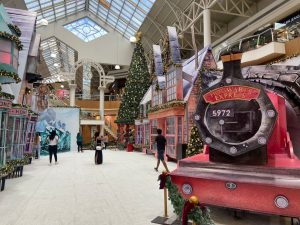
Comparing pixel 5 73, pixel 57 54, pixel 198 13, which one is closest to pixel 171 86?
pixel 5 73

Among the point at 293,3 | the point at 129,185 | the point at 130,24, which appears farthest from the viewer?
the point at 130,24

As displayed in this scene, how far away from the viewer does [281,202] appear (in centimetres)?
340

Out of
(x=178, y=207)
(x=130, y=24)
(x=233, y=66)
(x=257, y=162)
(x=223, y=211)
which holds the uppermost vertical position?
(x=130, y=24)

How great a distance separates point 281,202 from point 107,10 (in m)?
32.4

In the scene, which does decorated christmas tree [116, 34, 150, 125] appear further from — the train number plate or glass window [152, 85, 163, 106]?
the train number plate

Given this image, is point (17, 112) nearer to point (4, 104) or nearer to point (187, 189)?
point (4, 104)

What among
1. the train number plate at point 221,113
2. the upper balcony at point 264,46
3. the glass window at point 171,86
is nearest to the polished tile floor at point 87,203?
the train number plate at point 221,113

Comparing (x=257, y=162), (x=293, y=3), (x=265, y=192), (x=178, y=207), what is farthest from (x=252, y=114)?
(x=293, y=3)

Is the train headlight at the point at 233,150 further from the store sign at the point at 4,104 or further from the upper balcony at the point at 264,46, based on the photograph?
the upper balcony at the point at 264,46

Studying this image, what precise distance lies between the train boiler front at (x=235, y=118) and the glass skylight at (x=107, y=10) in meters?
22.8

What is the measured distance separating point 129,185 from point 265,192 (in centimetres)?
410

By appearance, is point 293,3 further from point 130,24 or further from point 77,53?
point 77,53

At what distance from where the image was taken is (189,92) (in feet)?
39.0

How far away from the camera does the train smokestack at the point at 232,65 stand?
401 centimetres
